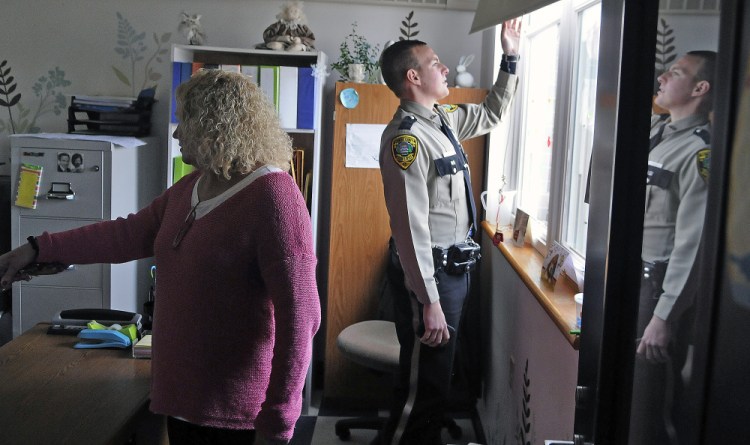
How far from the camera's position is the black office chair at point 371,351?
9.59 ft

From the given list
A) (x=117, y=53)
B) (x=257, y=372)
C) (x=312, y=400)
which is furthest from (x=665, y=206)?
(x=117, y=53)

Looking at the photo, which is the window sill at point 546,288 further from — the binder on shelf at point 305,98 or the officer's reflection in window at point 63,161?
the officer's reflection in window at point 63,161

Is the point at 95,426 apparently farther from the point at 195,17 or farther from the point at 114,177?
the point at 195,17

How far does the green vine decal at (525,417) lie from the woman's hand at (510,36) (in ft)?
3.54

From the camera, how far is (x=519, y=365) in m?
2.50

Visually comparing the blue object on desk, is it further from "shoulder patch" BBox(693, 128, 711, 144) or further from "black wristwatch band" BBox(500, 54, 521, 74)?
"shoulder patch" BBox(693, 128, 711, 144)

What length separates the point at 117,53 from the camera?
3.90m

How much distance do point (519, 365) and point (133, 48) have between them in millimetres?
2687

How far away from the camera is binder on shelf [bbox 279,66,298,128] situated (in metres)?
3.40

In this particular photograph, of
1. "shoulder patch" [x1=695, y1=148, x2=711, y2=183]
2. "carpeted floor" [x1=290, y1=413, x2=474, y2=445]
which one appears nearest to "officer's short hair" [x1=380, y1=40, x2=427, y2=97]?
"carpeted floor" [x1=290, y1=413, x2=474, y2=445]

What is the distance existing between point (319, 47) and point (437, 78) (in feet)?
5.00

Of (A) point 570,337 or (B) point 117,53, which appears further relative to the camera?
(B) point 117,53

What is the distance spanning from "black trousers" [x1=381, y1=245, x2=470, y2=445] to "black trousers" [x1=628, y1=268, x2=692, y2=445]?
183cm

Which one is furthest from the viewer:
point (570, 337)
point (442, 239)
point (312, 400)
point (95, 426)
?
point (312, 400)
